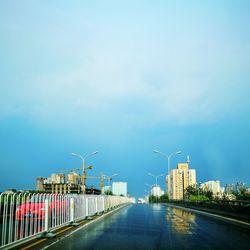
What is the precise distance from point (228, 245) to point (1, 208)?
6.92m

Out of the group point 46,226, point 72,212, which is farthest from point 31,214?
point 72,212

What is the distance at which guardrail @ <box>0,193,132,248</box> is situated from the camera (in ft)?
30.8

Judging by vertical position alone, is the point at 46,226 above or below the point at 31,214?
below

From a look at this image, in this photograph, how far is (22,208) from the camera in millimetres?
10375

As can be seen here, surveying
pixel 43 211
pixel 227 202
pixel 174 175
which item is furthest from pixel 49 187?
pixel 43 211

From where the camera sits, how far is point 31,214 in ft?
35.2

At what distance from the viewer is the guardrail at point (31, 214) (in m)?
9.40

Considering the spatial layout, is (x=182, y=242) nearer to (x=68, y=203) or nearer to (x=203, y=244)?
(x=203, y=244)

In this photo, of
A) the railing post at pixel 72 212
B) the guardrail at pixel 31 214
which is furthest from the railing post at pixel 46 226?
the railing post at pixel 72 212

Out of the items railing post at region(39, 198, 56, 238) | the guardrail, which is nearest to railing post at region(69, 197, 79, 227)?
the guardrail

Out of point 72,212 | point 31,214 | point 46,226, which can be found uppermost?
point 31,214

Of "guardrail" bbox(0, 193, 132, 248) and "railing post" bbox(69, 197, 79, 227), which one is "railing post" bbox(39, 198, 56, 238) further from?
"railing post" bbox(69, 197, 79, 227)

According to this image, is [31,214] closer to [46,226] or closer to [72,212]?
[46,226]

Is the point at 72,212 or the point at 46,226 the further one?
the point at 72,212
